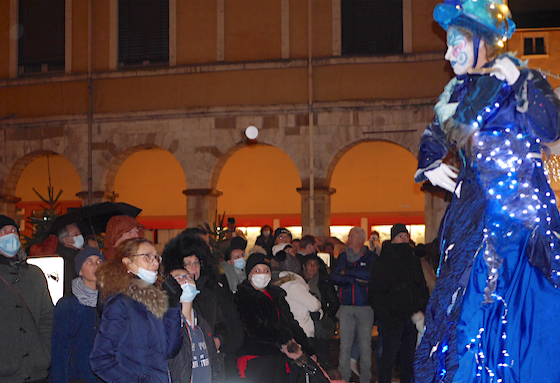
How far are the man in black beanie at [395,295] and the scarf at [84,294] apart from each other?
344 centimetres

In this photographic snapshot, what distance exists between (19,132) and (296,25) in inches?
321

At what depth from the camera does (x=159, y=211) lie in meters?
22.5

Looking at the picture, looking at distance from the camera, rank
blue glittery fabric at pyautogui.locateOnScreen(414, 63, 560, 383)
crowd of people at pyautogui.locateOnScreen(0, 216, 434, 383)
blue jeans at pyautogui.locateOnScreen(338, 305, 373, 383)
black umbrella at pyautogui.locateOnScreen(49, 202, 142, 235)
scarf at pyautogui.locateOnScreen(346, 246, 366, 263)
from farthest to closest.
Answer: scarf at pyautogui.locateOnScreen(346, 246, 366, 263) < blue jeans at pyautogui.locateOnScreen(338, 305, 373, 383) < black umbrella at pyautogui.locateOnScreen(49, 202, 142, 235) < crowd of people at pyautogui.locateOnScreen(0, 216, 434, 383) < blue glittery fabric at pyautogui.locateOnScreen(414, 63, 560, 383)

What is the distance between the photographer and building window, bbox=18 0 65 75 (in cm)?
1952

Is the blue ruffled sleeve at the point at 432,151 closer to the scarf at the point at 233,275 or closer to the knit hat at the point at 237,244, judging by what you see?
the scarf at the point at 233,275

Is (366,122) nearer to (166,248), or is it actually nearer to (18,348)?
(166,248)

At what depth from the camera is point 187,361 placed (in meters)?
4.52

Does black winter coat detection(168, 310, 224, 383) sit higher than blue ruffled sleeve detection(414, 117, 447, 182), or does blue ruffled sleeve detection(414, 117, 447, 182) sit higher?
blue ruffled sleeve detection(414, 117, 447, 182)

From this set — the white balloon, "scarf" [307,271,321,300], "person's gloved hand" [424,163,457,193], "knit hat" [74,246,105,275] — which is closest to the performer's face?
"person's gloved hand" [424,163,457,193]

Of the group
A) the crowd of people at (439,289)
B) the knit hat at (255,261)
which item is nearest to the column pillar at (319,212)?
the crowd of people at (439,289)

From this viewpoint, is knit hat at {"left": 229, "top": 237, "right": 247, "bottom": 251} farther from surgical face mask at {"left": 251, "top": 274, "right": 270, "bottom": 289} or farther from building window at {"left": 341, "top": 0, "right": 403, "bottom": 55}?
building window at {"left": 341, "top": 0, "right": 403, "bottom": 55}

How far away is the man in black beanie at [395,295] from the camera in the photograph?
7.50m

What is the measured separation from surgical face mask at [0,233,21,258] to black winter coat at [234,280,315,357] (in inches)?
74.3

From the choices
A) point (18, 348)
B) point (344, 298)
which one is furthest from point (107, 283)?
point (344, 298)
